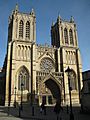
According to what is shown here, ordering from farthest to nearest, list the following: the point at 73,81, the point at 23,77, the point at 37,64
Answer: the point at 73,81 → the point at 37,64 → the point at 23,77

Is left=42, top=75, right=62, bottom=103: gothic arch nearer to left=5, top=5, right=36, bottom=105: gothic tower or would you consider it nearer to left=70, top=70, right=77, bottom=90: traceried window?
left=70, top=70, right=77, bottom=90: traceried window

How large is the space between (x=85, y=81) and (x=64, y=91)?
791 inches

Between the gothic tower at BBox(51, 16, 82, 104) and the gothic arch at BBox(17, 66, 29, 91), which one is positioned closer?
the gothic arch at BBox(17, 66, 29, 91)

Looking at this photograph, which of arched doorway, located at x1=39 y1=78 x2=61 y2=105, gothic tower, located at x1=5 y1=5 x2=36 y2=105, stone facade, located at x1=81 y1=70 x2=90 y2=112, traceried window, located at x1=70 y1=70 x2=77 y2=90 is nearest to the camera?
stone facade, located at x1=81 y1=70 x2=90 y2=112

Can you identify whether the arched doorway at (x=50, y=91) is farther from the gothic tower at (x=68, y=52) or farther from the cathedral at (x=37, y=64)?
the gothic tower at (x=68, y=52)

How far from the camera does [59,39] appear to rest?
53.2 metres

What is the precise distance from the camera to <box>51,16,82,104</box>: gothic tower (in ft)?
159

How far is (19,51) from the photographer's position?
151 feet

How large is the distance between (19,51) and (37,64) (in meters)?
5.89

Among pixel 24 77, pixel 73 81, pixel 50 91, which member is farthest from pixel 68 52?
pixel 24 77

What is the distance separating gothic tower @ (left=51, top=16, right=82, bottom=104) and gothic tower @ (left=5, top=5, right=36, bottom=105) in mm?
8451

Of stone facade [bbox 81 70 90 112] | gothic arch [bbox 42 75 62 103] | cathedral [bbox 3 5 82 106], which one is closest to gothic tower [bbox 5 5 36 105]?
cathedral [bbox 3 5 82 106]

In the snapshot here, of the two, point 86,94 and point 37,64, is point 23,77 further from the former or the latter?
point 86,94

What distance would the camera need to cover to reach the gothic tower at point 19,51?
4194 centimetres
